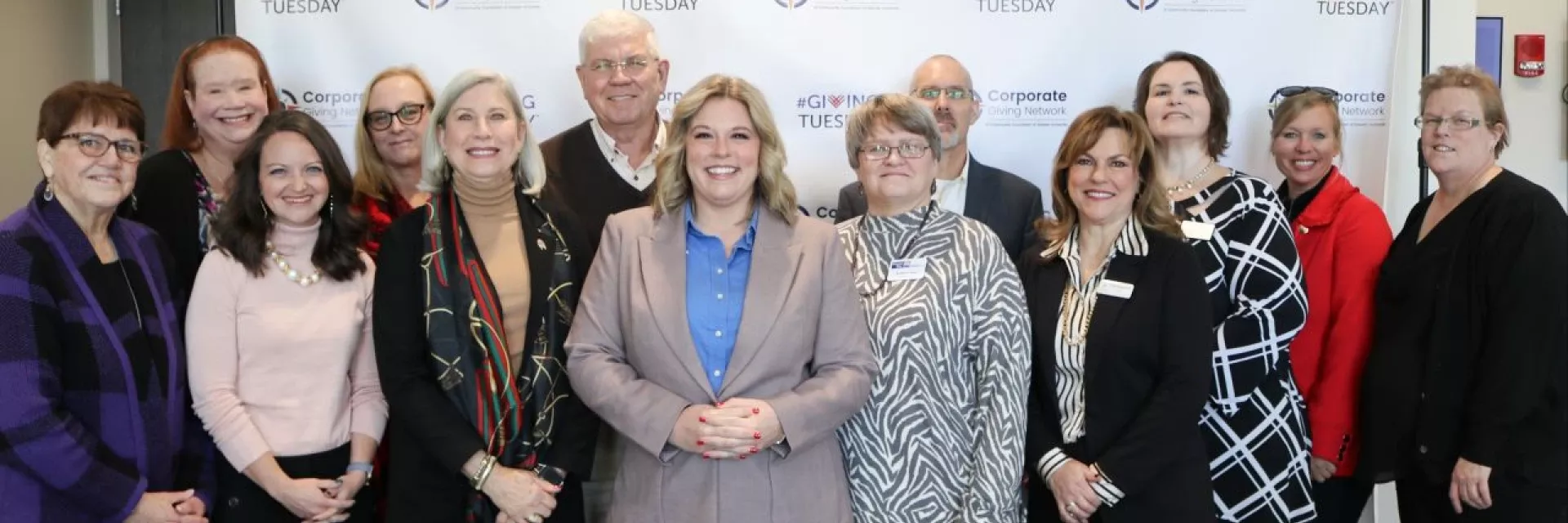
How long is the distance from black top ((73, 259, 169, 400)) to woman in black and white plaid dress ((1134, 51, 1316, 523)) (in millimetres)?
2455

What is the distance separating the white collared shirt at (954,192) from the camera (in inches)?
147

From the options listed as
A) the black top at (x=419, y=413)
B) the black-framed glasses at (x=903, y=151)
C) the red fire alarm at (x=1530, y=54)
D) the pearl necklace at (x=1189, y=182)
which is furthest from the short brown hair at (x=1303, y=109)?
the black top at (x=419, y=413)

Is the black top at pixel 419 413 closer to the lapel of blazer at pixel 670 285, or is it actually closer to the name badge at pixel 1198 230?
the lapel of blazer at pixel 670 285

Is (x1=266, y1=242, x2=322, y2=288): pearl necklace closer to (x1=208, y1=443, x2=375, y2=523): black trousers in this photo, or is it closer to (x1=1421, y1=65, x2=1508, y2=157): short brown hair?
(x1=208, y1=443, x2=375, y2=523): black trousers

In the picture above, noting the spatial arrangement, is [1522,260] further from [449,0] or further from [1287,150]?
[449,0]

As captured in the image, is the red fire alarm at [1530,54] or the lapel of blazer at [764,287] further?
the red fire alarm at [1530,54]

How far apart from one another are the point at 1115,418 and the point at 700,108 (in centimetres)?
122

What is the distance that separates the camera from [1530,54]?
5211 millimetres

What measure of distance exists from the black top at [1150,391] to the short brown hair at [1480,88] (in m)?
1.04

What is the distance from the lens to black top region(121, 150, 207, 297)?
3023 mm

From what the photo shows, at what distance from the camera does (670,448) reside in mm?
2424

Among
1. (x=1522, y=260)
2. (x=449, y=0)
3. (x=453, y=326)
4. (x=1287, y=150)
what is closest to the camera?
(x=453, y=326)

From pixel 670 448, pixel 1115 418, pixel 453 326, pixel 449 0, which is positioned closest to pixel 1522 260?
pixel 1115 418

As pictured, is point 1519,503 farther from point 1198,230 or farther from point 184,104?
point 184,104
